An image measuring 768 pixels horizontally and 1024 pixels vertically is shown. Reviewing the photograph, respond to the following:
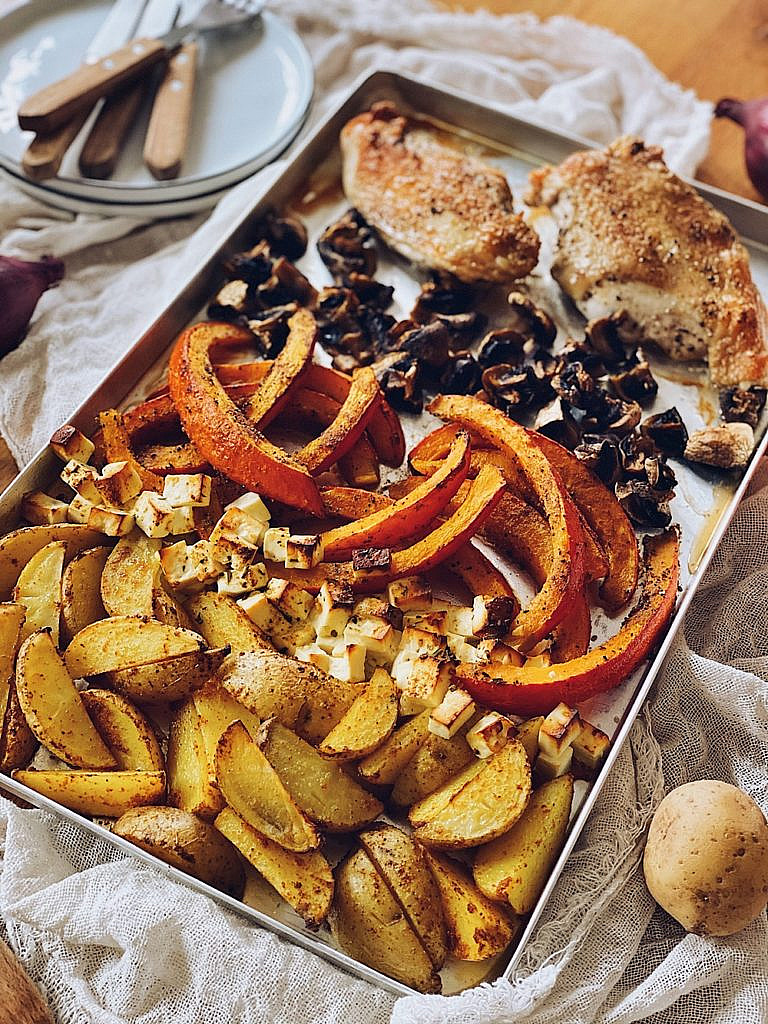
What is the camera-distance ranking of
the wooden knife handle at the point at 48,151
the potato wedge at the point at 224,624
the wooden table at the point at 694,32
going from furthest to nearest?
the wooden table at the point at 694,32 < the wooden knife handle at the point at 48,151 < the potato wedge at the point at 224,624

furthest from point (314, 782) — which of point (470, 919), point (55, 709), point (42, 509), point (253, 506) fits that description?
point (42, 509)

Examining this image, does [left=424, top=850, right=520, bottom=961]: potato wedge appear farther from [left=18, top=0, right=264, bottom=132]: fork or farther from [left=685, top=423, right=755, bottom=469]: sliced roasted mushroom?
[left=18, top=0, right=264, bottom=132]: fork

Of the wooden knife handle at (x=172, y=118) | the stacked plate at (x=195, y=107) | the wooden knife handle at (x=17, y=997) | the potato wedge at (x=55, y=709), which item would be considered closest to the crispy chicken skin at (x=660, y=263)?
the stacked plate at (x=195, y=107)

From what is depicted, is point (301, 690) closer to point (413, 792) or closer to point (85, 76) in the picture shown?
point (413, 792)

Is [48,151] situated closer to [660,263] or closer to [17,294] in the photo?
[17,294]

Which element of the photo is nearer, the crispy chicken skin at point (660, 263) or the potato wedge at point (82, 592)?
the potato wedge at point (82, 592)

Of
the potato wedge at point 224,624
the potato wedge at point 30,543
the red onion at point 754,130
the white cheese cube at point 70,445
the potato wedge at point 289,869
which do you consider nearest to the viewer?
the potato wedge at point 289,869

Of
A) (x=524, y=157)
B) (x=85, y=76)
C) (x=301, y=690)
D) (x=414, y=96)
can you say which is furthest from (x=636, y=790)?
(x=85, y=76)

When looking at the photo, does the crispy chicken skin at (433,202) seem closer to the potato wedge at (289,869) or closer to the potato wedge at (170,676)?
the potato wedge at (170,676)
